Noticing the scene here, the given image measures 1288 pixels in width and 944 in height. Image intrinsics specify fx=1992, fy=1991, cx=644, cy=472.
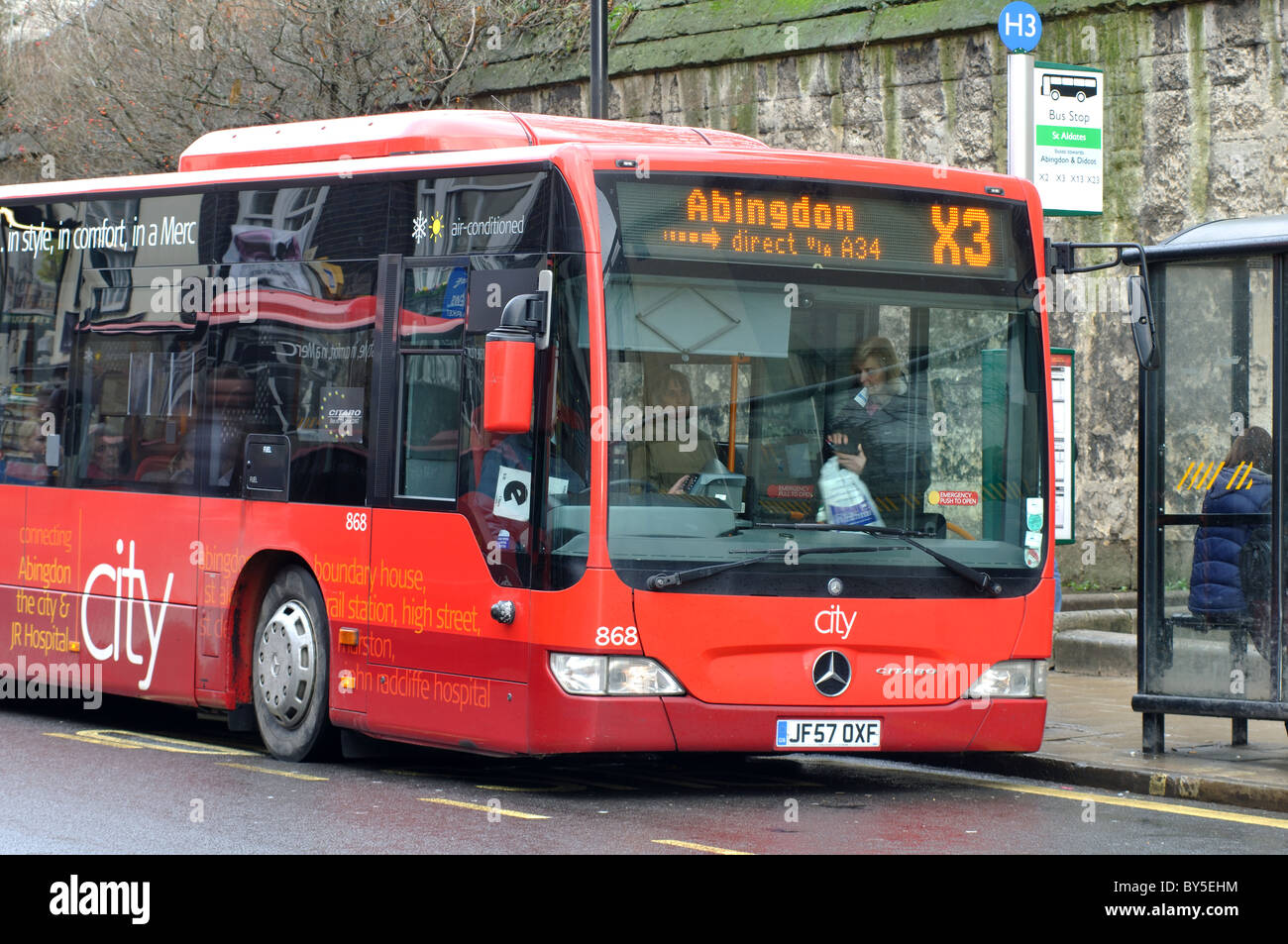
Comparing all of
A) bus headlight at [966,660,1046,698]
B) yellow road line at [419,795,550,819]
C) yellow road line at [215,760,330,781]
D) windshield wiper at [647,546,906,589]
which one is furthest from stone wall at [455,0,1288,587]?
yellow road line at [419,795,550,819]

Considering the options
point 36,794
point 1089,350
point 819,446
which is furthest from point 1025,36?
point 36,794

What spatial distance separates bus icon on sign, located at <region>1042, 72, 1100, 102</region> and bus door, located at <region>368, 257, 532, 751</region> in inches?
189

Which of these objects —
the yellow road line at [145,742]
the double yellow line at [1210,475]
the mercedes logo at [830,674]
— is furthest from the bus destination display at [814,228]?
the yellow road line at [145,742]

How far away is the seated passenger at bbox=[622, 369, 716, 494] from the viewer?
8.91 m

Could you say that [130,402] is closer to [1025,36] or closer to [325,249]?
[325,249]

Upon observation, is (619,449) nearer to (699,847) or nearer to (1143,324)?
(699,847)

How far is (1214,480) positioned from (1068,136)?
309 centimetres

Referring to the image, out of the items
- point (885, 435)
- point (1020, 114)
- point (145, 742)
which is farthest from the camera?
point (1020, 114)

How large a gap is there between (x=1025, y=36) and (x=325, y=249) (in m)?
5.00

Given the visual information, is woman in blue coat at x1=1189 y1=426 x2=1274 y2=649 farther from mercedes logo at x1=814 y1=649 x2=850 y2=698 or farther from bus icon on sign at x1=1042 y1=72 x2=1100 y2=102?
bus icon on sign at x1=1042 y1=72 x2=1100 y2=102

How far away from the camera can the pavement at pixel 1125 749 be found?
977 cm

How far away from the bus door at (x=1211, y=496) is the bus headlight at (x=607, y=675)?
310 centimetres

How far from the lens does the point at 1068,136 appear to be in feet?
41.5

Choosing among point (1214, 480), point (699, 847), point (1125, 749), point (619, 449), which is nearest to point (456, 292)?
point (619, 449)
